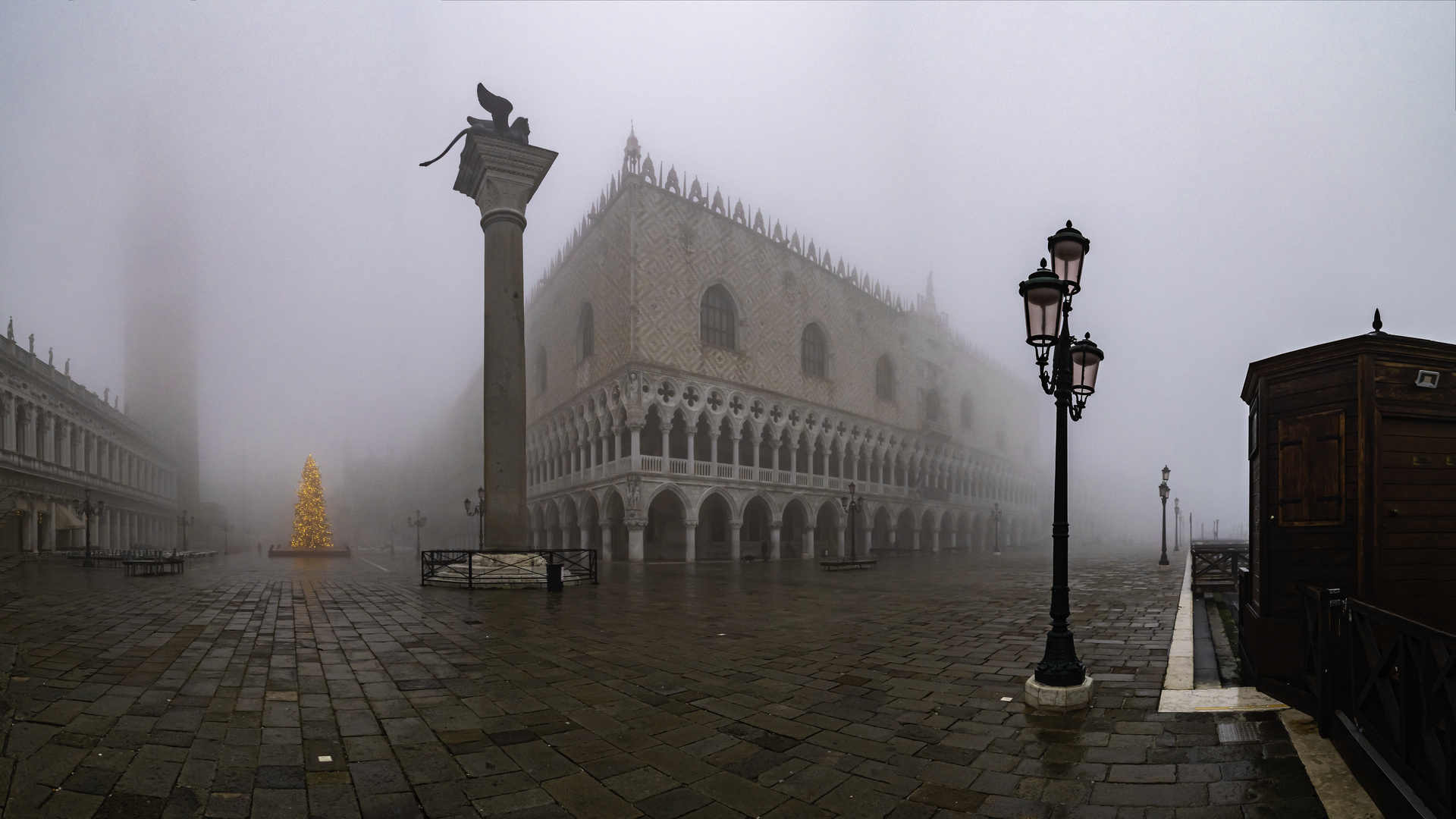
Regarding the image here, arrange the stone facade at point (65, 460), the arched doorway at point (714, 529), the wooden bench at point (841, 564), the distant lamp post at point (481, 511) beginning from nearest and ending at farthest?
the distant lamp post at point (481, 511)
the wooden bench at point (841, 564)
the stone facade at point (65, 460)
the arched doorway at point (714, 529)

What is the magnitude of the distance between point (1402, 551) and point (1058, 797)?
3442 mm

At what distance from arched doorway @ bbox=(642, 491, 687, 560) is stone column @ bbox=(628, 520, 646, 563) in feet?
10.8

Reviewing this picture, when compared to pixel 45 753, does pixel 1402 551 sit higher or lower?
higher

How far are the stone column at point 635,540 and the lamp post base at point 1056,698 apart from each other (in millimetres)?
25592

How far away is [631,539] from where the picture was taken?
30.2 meters

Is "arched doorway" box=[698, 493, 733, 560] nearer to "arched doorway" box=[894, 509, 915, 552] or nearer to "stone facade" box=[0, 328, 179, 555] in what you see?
"arched doorway" box=[894, 509, 915, 552]

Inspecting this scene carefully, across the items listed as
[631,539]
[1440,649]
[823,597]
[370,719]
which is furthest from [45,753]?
[631,539]

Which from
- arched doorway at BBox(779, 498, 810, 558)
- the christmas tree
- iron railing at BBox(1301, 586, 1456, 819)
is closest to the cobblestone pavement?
iron railing at BBox(1301, 586, 1456, 819)

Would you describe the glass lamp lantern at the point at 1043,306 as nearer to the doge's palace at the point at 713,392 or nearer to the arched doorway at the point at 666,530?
the doge's palace at the point at 713,392

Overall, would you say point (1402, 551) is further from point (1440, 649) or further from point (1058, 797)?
point (1058, 797)

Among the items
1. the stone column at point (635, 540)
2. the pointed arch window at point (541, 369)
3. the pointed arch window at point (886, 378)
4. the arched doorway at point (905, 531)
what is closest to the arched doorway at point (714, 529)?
the stone column at point (635, 540)

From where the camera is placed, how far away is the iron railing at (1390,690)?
Answer: 2.90m

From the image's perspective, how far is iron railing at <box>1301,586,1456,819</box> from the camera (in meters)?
2.90

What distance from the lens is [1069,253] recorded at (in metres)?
5.87
